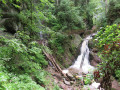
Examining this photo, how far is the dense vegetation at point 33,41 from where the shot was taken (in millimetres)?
1959

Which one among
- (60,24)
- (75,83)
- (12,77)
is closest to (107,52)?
(12,77)

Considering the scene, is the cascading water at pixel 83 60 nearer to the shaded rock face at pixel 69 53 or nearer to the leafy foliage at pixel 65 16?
the shaded rock face at pixel 69 53

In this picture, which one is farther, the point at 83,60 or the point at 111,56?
the point at 83,60

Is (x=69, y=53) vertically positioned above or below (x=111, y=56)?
below

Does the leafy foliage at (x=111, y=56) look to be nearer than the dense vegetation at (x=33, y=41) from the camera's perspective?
Yes

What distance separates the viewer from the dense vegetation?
6.43 feet

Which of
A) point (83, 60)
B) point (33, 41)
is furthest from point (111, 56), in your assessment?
point (83, 60)

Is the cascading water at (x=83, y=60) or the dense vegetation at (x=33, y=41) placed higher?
the dense vegetation at (x=33, y=41)

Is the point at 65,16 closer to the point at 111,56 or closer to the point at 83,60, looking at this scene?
the point at 83,60

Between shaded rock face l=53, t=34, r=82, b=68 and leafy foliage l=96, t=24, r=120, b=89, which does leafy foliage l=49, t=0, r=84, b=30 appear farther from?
leafy foliage l=96, t=24, r=120, b=89

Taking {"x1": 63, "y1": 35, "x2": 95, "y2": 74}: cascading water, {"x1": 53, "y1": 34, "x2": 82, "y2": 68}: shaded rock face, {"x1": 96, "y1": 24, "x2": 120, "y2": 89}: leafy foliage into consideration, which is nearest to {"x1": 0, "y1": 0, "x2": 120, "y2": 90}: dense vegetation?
{"x1": 96, "y1": 24, "x2": 120, "y2": 89}: leafy foliage

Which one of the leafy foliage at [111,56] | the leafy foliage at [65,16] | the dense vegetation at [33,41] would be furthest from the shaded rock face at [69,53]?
the leafy foliage at [111,56]

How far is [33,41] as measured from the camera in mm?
4184

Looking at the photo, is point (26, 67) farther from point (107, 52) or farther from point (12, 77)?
point (107, 52)
